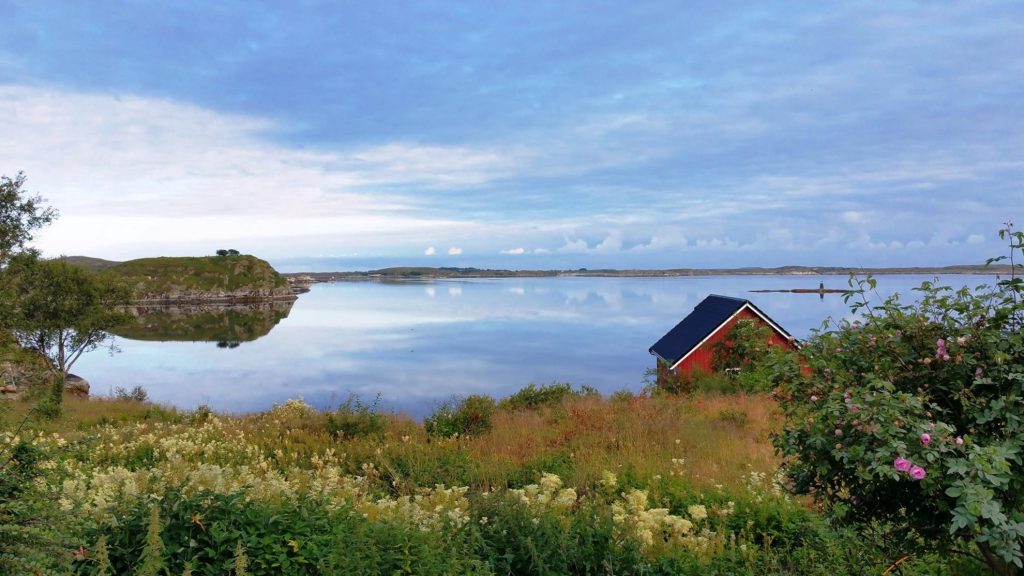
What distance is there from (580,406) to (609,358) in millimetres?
41441

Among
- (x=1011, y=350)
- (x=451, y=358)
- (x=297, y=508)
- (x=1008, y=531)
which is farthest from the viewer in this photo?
(x=451, y=358)

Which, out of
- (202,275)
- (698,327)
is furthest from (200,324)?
(698,327)

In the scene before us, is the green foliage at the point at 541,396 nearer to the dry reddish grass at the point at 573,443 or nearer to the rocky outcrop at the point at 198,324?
the dry reddish grass at the point at 573,443

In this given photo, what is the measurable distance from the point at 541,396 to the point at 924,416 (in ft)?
60.8

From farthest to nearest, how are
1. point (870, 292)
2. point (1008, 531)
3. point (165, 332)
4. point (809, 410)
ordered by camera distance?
point (165, 332) < point (870, 292) < point (809, 410) < point (1008, 531)

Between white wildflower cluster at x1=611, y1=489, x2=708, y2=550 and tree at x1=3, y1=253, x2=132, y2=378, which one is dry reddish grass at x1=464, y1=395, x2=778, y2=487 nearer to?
white wildflower cluster at x1=611, y1=489, x2=708, y2=550

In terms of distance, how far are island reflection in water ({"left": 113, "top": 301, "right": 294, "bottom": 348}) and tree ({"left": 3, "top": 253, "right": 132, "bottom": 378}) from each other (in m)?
22.2

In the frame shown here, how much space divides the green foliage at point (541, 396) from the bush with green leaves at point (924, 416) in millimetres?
16528

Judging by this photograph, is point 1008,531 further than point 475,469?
No

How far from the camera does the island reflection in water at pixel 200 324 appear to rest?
78.9 metres

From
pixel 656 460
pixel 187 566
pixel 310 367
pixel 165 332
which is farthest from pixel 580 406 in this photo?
pixel 165 332

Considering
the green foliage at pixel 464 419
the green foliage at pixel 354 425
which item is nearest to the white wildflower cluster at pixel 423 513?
the green foliage at pixel 354 425

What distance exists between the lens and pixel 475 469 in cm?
920

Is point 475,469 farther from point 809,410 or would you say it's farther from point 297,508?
point 809,410
